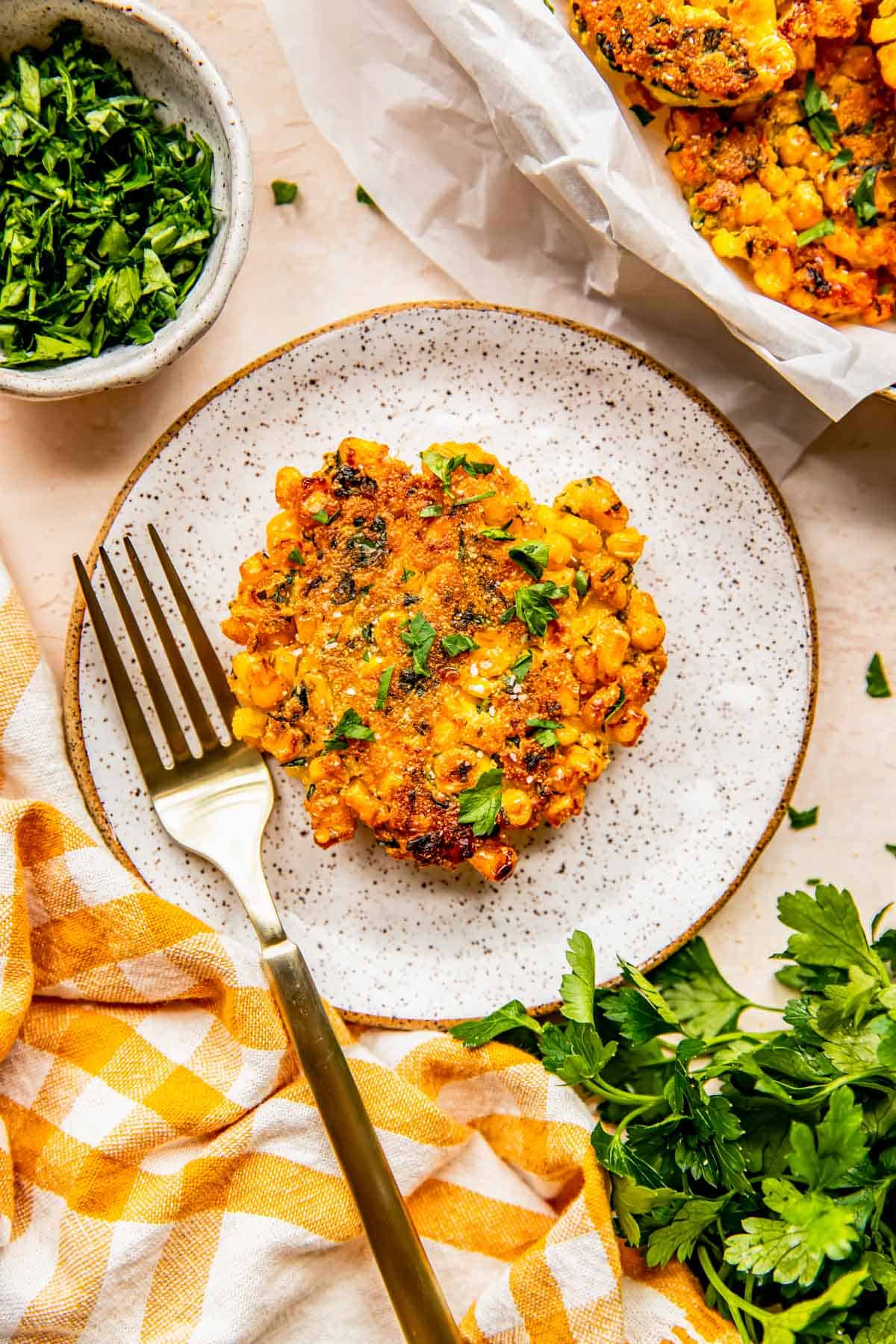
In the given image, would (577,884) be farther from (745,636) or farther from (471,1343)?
(471,1343)

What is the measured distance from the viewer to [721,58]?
2.37 metres

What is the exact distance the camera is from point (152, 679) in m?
2.56

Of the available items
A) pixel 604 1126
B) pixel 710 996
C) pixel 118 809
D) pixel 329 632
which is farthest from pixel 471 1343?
pixel 329 632

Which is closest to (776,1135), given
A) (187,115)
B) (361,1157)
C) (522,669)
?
(361,1157)

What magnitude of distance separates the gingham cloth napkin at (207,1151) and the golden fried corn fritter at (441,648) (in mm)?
511

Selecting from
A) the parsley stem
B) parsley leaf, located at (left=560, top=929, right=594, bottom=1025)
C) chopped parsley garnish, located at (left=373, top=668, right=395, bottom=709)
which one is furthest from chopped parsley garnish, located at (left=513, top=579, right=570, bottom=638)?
the parsley stem

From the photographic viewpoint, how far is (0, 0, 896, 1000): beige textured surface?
2771mm

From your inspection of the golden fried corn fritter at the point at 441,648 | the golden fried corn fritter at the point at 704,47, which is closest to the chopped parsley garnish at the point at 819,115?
the golden fried corn fritter at the point at 704,47

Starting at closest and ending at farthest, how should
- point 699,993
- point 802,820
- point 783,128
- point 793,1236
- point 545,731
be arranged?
point 793,1236
point 545,731
point 783,128
point 699,993
point 802,820

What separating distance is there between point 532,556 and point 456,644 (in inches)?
8.9

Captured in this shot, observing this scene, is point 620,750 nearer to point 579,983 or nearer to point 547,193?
point 579,983

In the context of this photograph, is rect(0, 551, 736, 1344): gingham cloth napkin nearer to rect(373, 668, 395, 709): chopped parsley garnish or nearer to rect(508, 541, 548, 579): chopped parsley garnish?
rect(373, 668, 395, 709): chopped parsley garnish

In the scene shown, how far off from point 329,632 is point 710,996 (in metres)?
1.18

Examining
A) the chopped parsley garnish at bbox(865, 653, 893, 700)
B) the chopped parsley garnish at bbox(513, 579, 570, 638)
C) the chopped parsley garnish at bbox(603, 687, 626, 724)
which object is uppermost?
the chopped parsley garnish at bbox(513, 579, 570, 638)
